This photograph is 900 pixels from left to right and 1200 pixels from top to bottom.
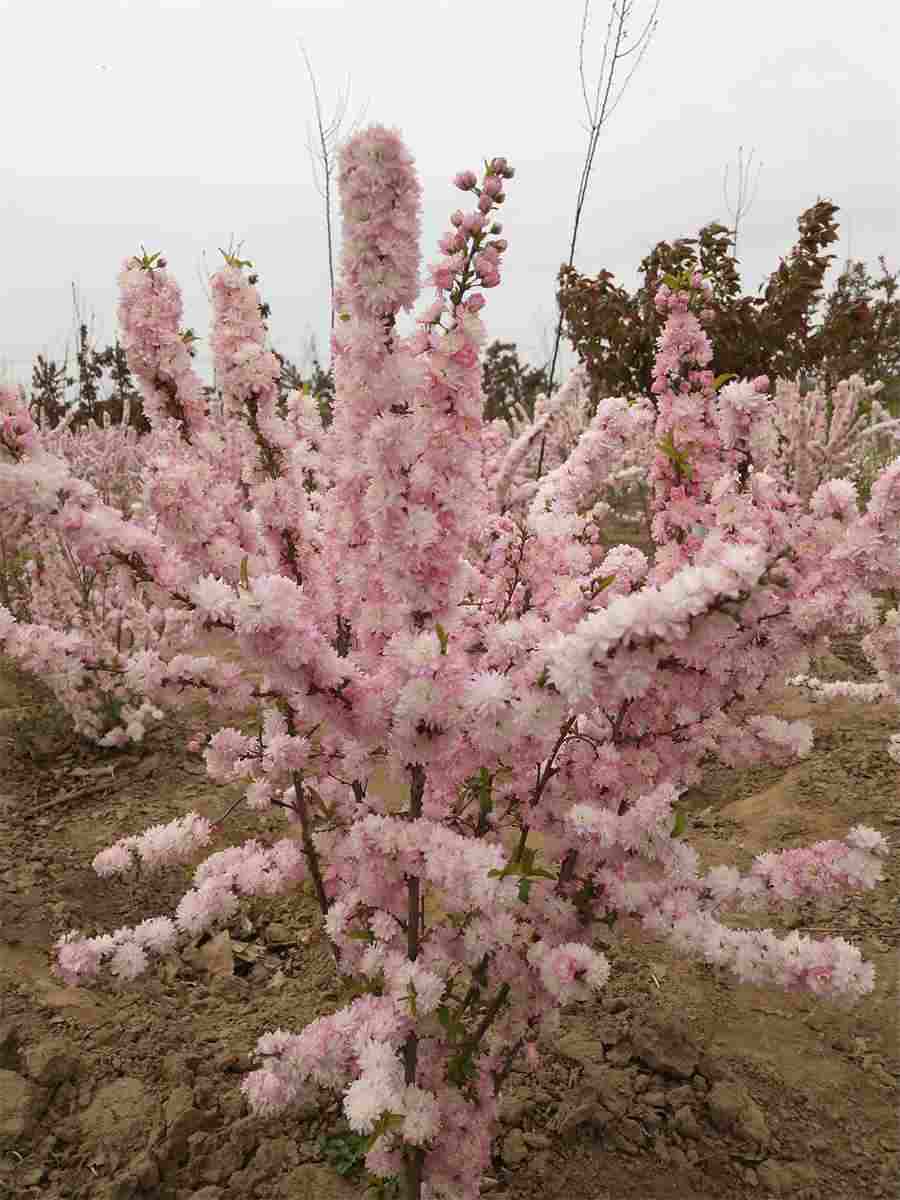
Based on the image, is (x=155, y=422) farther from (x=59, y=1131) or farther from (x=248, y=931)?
(x=248, y=931)

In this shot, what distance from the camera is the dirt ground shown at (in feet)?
7.80

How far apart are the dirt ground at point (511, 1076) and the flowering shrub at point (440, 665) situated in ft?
1.46

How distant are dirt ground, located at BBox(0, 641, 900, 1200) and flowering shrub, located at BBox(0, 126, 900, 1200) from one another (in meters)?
0.45

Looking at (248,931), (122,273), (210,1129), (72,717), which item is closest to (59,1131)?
(210,1129)

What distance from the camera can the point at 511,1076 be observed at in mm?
2754

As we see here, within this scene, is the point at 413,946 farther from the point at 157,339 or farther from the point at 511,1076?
the point at 157,339

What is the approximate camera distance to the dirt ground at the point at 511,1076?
93.7 inches

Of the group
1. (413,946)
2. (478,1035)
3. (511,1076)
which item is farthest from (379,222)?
(511,1076)

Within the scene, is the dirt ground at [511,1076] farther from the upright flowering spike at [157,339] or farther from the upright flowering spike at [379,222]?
the upright flowering spike at [157,339]

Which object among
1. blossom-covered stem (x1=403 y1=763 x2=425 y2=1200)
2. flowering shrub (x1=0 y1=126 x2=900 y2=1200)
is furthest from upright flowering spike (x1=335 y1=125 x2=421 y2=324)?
blossom-covered stem (x1=403 y1=763 x2=425 y2=1200)

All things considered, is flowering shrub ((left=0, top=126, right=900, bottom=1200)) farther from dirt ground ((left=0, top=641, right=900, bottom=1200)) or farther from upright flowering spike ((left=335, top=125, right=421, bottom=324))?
dirt ground ((left=0, top=641, right=900, bottom=1200))

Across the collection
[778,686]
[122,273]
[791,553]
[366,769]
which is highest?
[122,273]

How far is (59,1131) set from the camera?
2475 millimetres

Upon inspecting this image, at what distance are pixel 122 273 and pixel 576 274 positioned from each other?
5366 mm
